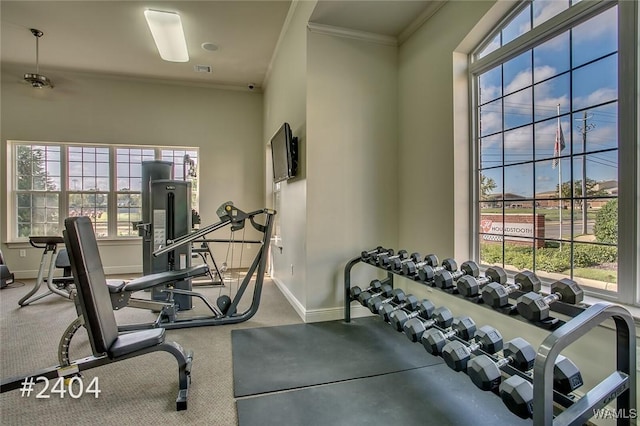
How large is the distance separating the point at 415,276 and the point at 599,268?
113 cm

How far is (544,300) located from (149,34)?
18.0 feet

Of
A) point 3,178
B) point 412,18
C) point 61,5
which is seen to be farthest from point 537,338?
point 3,178

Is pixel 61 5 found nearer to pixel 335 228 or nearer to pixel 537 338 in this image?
pixel 335 228

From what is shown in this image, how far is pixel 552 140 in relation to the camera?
2219 mm

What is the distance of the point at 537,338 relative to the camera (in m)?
2.12

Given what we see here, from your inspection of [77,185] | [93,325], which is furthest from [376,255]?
[77,185]

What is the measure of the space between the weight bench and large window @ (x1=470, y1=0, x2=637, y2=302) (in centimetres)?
263

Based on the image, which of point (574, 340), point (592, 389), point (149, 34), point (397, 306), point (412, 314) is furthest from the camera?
point (149, 34)

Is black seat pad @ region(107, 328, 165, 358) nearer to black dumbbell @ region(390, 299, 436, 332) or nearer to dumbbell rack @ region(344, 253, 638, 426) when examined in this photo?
black dumbbell @ region(390, 299, 436, 332)

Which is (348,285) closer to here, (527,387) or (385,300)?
(385,300)

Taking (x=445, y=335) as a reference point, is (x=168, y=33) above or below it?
above

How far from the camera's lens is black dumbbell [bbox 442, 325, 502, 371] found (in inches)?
65.2

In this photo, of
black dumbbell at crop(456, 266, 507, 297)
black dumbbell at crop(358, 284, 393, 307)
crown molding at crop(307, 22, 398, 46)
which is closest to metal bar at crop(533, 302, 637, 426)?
black dumbbell at crop(456, 266, 507, 297)

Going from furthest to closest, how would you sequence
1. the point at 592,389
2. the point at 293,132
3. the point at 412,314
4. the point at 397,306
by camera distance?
the point at 293,132 → the point at 397,306 → the point at 412,314 → the point at 592,389
